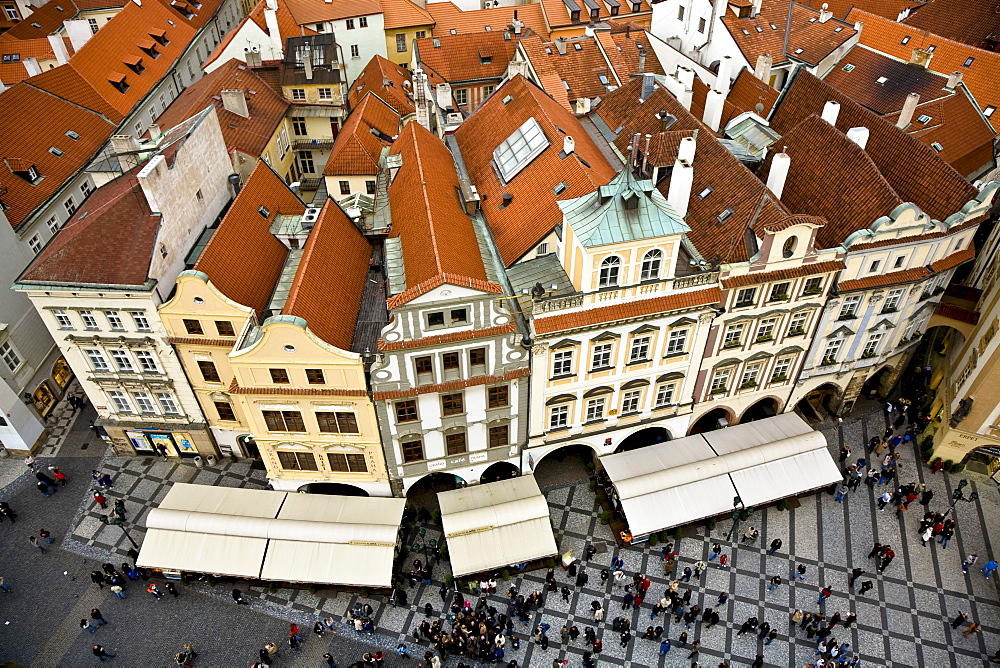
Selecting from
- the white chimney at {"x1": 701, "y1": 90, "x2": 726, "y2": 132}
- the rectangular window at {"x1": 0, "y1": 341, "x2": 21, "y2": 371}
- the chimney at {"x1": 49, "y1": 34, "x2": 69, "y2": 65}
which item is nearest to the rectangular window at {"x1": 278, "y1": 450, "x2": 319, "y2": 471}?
the rectangular window at {"x1": 0, "y1": 341, "x2": 21, "y2": 371}

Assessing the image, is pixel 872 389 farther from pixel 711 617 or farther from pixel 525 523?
pixel 525 523

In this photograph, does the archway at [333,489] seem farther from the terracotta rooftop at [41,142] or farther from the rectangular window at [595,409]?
the terracotta rooftop at [41,142]

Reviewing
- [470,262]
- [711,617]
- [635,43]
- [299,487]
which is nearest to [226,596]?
[299,487]

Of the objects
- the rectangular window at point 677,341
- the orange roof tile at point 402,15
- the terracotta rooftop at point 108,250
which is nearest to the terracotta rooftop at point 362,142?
the terracotta rooftop at point 108,250

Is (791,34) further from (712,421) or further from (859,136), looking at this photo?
(712,421)

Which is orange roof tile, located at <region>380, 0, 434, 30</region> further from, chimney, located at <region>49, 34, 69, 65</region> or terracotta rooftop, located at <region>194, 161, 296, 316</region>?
terracotta rooftop, located at <region>194, 161, 296, 316</region>
